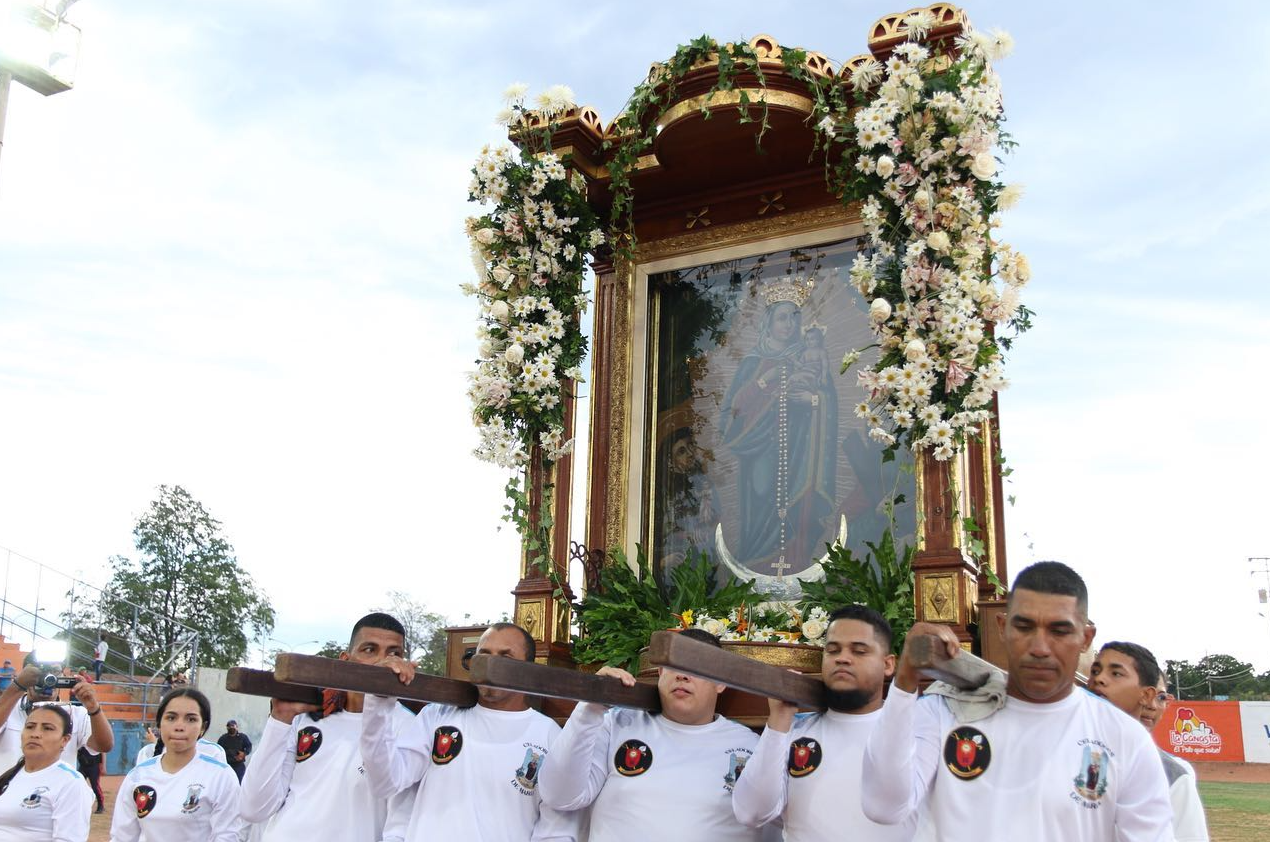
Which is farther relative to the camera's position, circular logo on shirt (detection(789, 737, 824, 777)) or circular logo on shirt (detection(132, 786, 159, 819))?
circular logo on shirt (detection(132, 786, 159, 819))

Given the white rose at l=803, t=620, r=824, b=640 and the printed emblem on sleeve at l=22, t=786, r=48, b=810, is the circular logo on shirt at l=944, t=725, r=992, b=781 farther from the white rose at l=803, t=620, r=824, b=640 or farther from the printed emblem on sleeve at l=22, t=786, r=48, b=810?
the printed emblem on sleeve at l=22, t=786, r=48, b=810

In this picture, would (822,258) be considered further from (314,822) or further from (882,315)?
(314,822)

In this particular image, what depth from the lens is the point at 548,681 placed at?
4.02 metres

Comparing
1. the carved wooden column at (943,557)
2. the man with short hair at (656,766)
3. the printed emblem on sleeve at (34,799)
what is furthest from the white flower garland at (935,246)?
the printed emblem on sleeve at (34,799)

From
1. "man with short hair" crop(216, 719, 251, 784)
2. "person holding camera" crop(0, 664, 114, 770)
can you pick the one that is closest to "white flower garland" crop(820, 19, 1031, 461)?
"person holding camera" crop(0, 664, 114, 770)

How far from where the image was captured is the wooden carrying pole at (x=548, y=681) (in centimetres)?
387

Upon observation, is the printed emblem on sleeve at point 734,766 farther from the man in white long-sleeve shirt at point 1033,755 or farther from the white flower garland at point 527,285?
→ the white flower garland at point 527,285

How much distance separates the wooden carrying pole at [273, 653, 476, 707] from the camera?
3.99 metres

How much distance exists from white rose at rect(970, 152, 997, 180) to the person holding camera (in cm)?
552

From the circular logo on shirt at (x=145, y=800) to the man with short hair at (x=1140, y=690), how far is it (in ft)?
14.0

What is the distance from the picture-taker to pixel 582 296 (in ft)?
27.1

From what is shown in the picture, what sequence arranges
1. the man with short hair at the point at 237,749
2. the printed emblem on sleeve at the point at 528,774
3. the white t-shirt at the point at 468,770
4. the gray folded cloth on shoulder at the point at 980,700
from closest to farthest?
the gray folded cloth on shoulder at the point at 980,700
the white t-shirt at the point at 468,770
the printed emblem on sleeve at the point at 528,774
the man with short hair at the point at 237,749

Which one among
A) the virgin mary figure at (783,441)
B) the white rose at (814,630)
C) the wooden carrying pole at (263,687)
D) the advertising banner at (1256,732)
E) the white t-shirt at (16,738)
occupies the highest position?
the virgin mary figure at (783,441)

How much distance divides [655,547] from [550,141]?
9.44ft
